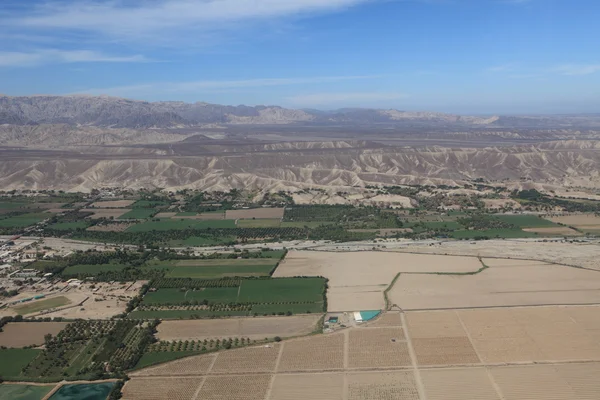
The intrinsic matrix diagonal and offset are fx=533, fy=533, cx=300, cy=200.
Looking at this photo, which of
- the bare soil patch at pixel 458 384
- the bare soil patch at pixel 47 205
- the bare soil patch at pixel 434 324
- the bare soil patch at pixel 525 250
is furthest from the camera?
the bare soil patch at pixel 47 205

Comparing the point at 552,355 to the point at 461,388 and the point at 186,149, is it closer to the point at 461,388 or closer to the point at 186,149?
the point at 461,388

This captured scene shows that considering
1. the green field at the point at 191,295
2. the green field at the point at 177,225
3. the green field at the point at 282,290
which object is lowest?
the green field at the point at 177,225

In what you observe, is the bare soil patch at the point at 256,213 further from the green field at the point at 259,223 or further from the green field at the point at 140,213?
the green field at the point at 140,213

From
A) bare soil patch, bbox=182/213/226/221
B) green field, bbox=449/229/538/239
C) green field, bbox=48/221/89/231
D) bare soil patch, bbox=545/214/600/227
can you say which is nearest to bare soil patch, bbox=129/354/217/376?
green field, bbox=449/229/538/239

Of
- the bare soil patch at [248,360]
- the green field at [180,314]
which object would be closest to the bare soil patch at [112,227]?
the green field at [180,314]

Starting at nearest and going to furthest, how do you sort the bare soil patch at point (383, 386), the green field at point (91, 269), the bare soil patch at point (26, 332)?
the bare soil patch at point (383, 386) → the bare soil patch at point (26, 332) → the green field at point (91, 269)

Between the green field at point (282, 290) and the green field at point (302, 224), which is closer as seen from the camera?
the green field at point (282, 290)
